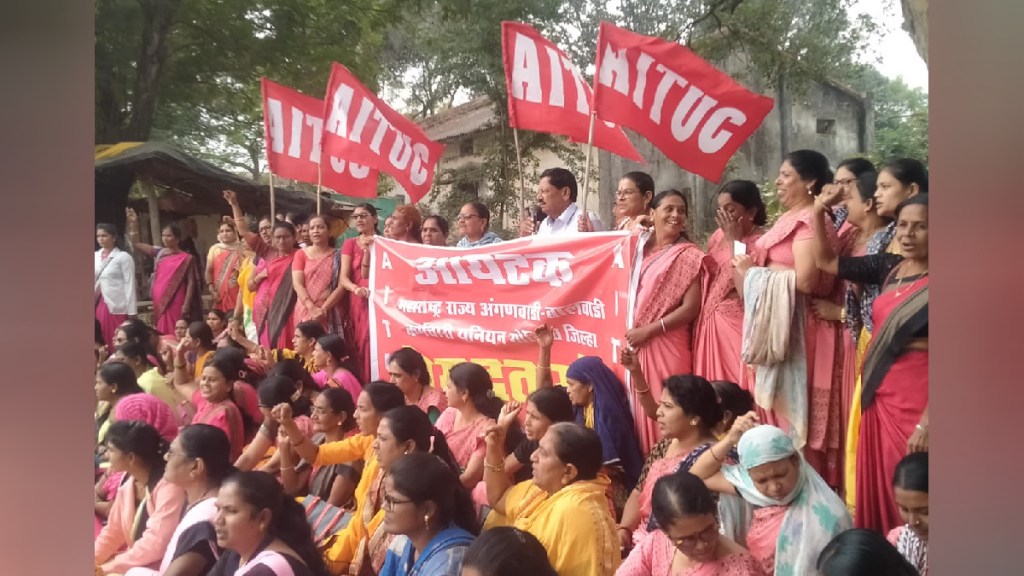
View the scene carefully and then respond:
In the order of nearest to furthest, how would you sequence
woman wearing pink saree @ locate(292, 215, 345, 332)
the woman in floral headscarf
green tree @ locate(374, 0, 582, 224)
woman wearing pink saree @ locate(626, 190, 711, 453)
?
the woman in floral headscarf, woman wearing pink saree @ locate(626, 190, 711, 453), green tree @ locate(374, 0, 582, 224), woman wearing pink saree @ locate(292, 215, 345, 332)

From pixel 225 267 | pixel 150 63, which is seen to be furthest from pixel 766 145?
pixel 150 63

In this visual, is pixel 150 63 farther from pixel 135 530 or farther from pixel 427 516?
pixel 427 516

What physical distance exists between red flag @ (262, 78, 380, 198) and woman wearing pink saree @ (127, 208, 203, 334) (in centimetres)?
41

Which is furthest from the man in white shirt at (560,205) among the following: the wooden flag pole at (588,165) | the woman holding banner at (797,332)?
the woman holding banner at (797,332)

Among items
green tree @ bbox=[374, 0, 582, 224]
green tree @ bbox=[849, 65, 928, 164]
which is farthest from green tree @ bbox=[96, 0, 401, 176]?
green tree @ bbox=[849, 65, 928, 164]

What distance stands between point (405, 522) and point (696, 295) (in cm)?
90

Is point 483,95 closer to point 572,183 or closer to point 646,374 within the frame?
point 572,183

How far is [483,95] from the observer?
2.63 metres

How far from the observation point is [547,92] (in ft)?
8.23

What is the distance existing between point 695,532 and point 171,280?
1894mm

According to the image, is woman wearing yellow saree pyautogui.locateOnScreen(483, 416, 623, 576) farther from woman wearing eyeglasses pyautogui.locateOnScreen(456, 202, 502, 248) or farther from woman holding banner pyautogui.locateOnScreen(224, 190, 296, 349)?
woman holding banner pyautogui.locateOnScreen(224, 190, 296, 349)

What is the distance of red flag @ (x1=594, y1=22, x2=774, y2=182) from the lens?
2.21 m
